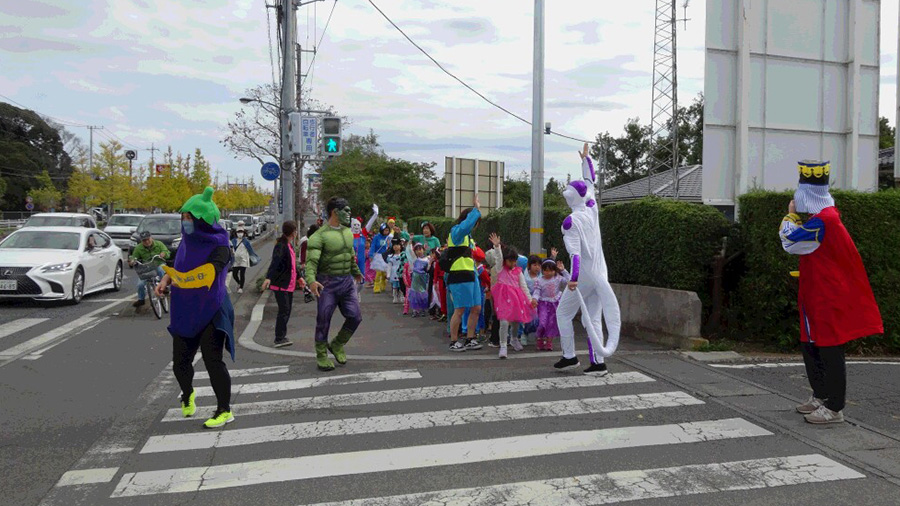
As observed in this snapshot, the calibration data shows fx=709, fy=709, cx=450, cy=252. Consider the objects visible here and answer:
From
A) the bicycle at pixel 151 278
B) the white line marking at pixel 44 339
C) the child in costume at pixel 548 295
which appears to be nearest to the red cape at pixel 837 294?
the child in costume at pixel 548 295

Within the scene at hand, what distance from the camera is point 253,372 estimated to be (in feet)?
26.0

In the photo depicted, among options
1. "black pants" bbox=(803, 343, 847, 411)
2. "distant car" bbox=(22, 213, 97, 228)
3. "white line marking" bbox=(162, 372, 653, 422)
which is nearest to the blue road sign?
"distant car" bbox=(22, 213, 97, 228)

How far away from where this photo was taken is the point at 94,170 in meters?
58.2

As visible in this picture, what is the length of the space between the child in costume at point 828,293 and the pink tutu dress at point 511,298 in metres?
3.47

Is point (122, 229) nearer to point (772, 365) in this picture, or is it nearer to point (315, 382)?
Answer: point (315, 382)

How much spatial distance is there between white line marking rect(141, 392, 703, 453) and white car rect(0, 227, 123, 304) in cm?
901

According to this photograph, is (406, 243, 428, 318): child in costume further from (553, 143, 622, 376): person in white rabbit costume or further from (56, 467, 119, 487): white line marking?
(56, 467, 119, 487): white line marking

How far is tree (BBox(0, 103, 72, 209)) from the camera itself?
71562 millimetres

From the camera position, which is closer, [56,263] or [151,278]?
[151,278]

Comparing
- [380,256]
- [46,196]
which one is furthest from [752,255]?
[46,196]

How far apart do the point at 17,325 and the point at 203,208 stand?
7.22m

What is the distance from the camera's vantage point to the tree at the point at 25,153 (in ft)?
235

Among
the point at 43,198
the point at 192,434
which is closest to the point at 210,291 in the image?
the point at 192,434

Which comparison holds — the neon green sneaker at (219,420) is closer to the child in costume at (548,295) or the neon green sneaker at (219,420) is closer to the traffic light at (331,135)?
the child in costume at (548,295)
